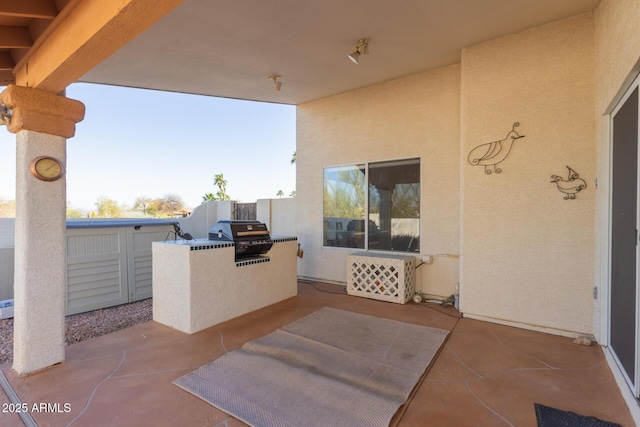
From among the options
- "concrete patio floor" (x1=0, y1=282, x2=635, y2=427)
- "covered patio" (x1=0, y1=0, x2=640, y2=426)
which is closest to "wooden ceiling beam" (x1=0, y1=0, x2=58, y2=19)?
"covered patio" (x1=0, y1=0, x2=640, y2=426)

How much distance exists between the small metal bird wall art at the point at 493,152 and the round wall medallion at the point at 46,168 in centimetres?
405

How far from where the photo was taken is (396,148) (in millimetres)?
4441

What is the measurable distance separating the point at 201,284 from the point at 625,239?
12.0 feet

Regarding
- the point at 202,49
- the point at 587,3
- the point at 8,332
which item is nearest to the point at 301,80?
the point at 202,49

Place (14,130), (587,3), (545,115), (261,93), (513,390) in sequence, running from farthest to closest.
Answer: (261,93) < (545,115) < (587,3) < (14,130) < (513,390)

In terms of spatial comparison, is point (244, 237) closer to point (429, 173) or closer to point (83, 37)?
point (83, 37)

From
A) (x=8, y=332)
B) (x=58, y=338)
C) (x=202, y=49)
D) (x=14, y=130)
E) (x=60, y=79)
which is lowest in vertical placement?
(x=8, y=332)

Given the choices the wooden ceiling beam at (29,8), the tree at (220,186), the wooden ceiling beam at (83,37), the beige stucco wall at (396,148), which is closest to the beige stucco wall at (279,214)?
the beige stucco wall at (396,148)

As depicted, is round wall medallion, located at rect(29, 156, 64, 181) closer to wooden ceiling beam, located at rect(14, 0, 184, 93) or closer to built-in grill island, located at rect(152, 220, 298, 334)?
wooden ceiling beam, located at rect(14, 0, 184, 93)

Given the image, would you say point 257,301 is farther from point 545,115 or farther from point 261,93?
point 545,115

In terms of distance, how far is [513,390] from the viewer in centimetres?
202

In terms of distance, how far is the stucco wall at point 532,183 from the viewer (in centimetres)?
288

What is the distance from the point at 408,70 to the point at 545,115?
1.84 metres

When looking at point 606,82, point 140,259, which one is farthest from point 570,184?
point 140,259
